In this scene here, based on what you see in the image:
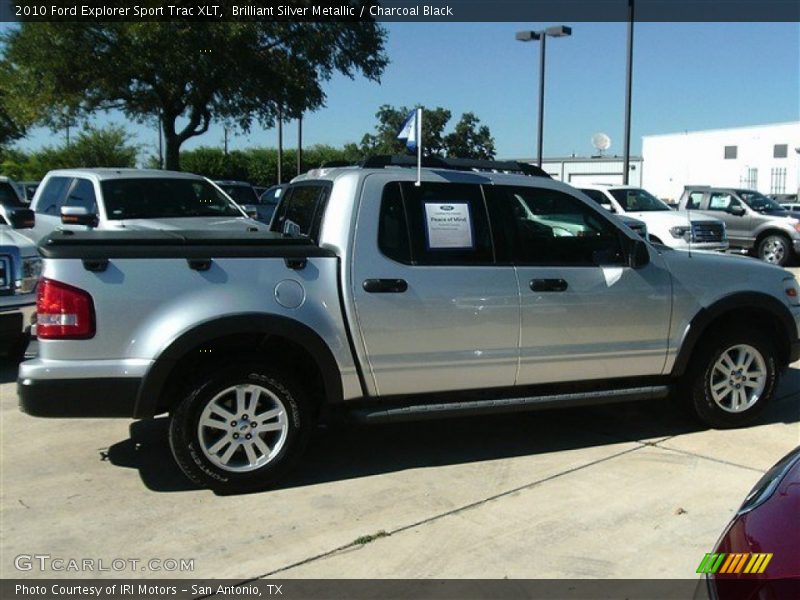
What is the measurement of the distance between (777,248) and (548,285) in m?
14.0

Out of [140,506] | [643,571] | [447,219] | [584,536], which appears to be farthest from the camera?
[447,219]

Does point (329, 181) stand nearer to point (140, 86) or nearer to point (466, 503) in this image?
point (466, 503)

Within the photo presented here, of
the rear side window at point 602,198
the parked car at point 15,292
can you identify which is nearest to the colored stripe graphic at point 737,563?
the parked car at point 15,292

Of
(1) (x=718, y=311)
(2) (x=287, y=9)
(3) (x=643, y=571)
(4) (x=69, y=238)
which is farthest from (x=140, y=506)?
(2) (x=287, y=9)

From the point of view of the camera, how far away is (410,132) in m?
5.06

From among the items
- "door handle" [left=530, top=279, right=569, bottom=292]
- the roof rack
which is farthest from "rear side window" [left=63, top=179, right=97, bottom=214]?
"door handle" [left=530, top=279, right=569, bottom=292]

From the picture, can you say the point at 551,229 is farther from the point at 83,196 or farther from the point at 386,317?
the point at 83,196

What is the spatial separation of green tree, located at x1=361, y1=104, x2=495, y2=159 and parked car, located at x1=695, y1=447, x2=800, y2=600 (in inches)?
1265

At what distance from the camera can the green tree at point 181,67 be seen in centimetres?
1641

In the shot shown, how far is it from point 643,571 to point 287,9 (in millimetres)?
15919

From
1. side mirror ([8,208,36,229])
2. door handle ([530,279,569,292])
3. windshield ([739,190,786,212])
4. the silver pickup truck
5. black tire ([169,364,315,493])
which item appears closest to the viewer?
the silver pickup truck

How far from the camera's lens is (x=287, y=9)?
1720 centimetres

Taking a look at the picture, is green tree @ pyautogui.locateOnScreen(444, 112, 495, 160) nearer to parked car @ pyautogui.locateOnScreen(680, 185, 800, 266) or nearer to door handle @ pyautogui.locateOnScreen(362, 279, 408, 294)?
parked car @ pyautogui.locateOnScreen(680, 185, 800, 266)

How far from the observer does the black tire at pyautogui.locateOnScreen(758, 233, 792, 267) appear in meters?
16.9
